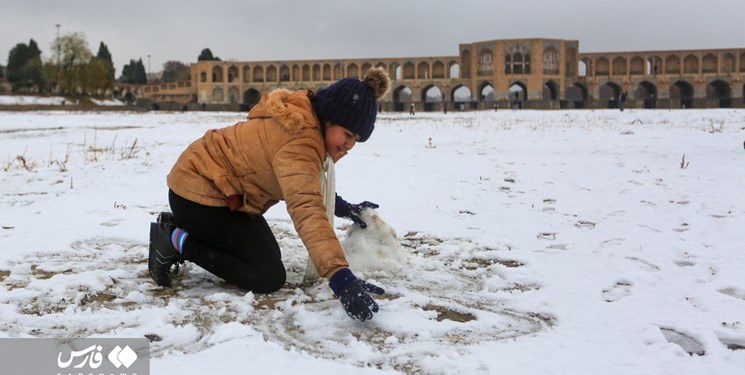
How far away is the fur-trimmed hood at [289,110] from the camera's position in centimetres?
252

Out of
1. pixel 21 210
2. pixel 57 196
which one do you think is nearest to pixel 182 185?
pixel 21 210

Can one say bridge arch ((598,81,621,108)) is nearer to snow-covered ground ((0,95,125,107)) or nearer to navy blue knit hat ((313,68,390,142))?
snow-covered ground ((0,95,125,107))

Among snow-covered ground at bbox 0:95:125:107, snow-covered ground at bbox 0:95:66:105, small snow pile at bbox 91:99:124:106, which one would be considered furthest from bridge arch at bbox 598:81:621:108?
snow-covered ground at bbox 0:95:66:105

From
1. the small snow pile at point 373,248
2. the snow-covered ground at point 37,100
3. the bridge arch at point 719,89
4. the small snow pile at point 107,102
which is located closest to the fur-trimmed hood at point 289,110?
the small snow pile at point 373,248

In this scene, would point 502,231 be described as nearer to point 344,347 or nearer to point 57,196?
point 344,347

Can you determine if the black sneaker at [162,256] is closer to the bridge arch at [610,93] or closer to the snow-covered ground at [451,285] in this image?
the snow-covered ground at [451,285]

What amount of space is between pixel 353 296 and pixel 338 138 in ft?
2.42

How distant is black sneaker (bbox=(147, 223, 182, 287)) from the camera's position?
278 cm

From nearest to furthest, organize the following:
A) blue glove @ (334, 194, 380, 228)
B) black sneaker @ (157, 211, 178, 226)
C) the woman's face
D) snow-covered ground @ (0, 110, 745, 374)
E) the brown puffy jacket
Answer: snow-covered ground @ (0, 110, 745, 374) < the brown puffy jacket < the woman's face < black sneaker @ (157, 211, 178, 226) < blue glove @ (334, 194, 380, 228)

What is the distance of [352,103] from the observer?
2549mm

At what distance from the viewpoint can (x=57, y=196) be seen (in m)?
5.04

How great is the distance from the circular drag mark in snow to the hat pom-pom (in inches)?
35.0

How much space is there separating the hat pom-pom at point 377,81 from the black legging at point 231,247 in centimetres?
85

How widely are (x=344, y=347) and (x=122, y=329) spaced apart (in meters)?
0.81
